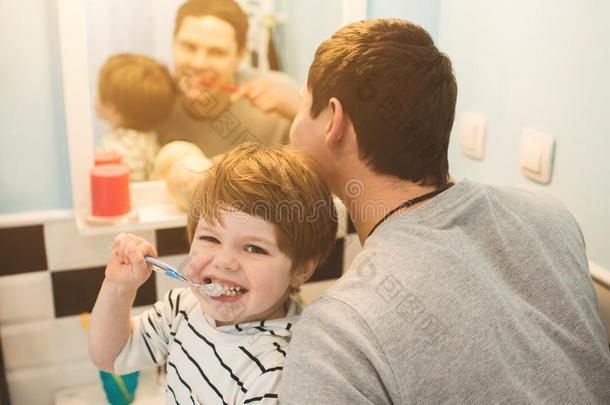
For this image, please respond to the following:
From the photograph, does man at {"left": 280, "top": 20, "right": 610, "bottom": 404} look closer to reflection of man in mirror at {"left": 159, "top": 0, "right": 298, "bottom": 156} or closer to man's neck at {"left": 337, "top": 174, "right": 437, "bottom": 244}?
man's neck at {"left": 337, "top": 174, "right": 437, "bottom": 244}

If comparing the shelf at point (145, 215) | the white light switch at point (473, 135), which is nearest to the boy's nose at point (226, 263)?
the shelf at point (145, 215)

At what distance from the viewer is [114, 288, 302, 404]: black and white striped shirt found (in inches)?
33.0

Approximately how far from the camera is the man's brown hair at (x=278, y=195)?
0.87m

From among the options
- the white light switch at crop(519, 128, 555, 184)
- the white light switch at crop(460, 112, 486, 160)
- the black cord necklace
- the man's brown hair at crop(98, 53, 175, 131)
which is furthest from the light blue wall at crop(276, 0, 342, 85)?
the black cord necklace

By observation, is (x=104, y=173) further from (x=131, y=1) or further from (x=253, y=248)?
(x=253, y=248)

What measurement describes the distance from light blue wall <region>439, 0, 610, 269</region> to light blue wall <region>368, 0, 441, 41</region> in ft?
0.07

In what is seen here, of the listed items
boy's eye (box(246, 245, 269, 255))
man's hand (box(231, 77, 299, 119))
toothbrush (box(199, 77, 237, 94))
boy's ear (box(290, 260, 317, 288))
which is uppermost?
toothbrush (box(199, 77, 237, 94))

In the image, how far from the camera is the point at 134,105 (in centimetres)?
133

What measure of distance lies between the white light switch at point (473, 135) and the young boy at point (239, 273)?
63 centimetres

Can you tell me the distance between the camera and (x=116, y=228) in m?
1.30

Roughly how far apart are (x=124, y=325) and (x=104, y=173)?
0.41 meters

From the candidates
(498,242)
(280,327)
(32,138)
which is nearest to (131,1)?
(32,138)

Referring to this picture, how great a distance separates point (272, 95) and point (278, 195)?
1.98 feet

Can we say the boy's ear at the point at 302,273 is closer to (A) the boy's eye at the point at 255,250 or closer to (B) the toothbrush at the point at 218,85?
(A) the boy's eye at the point at 255,250
